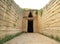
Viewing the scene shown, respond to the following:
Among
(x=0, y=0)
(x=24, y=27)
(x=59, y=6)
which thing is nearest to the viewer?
(x=0, y=0)

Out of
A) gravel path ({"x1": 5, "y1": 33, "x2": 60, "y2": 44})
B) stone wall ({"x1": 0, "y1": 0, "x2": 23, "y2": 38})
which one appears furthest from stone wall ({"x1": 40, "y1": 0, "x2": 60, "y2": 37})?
stone wall ({"x1": 0, "y1": 0, "x2": 23, "y2": 38})

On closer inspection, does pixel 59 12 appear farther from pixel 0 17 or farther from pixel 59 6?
pixel 0 17

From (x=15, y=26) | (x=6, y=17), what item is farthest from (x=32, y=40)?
(x=15, y=26)

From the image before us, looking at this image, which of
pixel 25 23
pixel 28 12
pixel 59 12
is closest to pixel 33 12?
pixel 28 12

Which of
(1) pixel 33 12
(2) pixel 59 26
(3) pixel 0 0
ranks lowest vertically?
(2) pixel 59 26

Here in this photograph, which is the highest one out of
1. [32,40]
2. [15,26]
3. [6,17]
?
[6,17]

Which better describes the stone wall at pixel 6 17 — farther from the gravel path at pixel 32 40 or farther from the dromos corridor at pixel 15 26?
the gravel path at pixel 32 40

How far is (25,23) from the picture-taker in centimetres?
2027

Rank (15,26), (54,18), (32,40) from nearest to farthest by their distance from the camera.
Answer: (32,40) < (54,18) < (15,26)

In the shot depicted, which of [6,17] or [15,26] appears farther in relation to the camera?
[15,26]

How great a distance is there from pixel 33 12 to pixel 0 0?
14301 mm

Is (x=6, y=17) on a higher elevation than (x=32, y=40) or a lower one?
higher

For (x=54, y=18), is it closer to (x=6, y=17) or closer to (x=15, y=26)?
(x=6, y=17)

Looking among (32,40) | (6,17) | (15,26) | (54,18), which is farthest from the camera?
(15,26)
